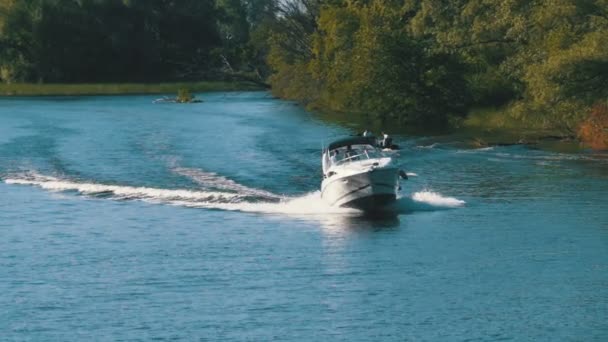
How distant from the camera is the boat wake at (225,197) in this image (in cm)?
4566

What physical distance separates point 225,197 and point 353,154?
239 inches

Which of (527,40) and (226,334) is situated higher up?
(527,40)

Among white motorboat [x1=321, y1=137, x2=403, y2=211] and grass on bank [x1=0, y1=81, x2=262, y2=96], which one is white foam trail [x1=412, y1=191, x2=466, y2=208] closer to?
white motorboat [x1=321, y1=137, x2=403, y2=211]

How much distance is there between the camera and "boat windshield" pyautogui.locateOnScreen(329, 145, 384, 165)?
4508 centimetres

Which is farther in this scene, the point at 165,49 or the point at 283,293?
the point at 165,49

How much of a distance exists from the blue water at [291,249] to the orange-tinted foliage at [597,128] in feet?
6.38

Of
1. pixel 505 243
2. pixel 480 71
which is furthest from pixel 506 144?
pixel 505 243

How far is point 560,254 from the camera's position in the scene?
36.6 metres

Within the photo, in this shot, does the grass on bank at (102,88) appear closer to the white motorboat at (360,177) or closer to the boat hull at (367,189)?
the white motorboat at (360,177)

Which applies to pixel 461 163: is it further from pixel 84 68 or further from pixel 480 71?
pixel 84 68

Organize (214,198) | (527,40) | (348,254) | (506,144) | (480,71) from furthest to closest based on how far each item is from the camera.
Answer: (480,71), (527,40), (506,144), (214,198), (348,254)

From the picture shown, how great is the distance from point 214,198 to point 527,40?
1287 inches

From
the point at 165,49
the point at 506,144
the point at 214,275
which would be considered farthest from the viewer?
the point at 165,49

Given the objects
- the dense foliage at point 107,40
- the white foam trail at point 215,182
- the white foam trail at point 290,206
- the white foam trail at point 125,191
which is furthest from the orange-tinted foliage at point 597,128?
the dense foliage at point 107,40
